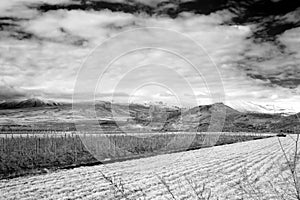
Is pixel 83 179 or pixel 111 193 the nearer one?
pixel 111 193

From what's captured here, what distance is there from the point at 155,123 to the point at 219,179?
472ft

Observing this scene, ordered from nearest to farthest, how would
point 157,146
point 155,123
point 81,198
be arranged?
point 81,198, point 157,146, point 155,123

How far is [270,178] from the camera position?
13.7 m

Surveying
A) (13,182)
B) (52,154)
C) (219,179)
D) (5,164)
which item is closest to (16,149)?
(52,154)

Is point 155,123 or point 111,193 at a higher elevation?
point 111,193

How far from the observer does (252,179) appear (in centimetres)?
1330

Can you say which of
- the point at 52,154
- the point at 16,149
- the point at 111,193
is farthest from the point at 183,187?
the point at 16,149

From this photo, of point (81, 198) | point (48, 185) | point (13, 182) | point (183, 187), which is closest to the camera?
point (81, 198)

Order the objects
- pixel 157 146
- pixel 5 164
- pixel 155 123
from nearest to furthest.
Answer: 1. pixel 5 164
2. pixel 157 146
3. pixel 155 123

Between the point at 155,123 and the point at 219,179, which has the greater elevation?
the point at 219,179

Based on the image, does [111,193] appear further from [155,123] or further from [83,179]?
[155,123]

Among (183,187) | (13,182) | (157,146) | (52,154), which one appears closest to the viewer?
(183,187)

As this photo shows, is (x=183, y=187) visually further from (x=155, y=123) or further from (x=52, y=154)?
(x=155, y=123)

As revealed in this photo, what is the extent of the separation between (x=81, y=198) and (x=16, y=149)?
1415 cm
